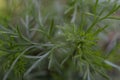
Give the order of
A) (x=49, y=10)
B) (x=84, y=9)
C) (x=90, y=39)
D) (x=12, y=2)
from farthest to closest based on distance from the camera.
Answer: (x=49, y=10) → (x=12, y=2) → (x=84, y=9) → (x=90, y=39)

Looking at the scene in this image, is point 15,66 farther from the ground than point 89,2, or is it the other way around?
point 89,2

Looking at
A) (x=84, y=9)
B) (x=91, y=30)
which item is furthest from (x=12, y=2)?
(x=91, y=30)

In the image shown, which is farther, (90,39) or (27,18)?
(27,18)

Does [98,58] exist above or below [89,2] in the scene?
below

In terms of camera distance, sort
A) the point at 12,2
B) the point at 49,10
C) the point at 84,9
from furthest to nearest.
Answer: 1. the point at 49,10
2. the point at 12,2
3. the point at 84,9

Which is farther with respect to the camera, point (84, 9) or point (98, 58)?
point (84, 9)

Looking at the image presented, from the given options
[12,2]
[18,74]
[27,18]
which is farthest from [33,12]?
[18,74]

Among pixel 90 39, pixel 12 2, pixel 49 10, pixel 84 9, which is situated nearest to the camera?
pixel 90 39

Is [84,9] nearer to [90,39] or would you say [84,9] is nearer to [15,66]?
[90,39]

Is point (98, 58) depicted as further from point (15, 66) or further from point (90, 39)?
point (15, 66)

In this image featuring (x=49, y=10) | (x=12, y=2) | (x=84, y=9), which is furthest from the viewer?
(x=49, y=10)
